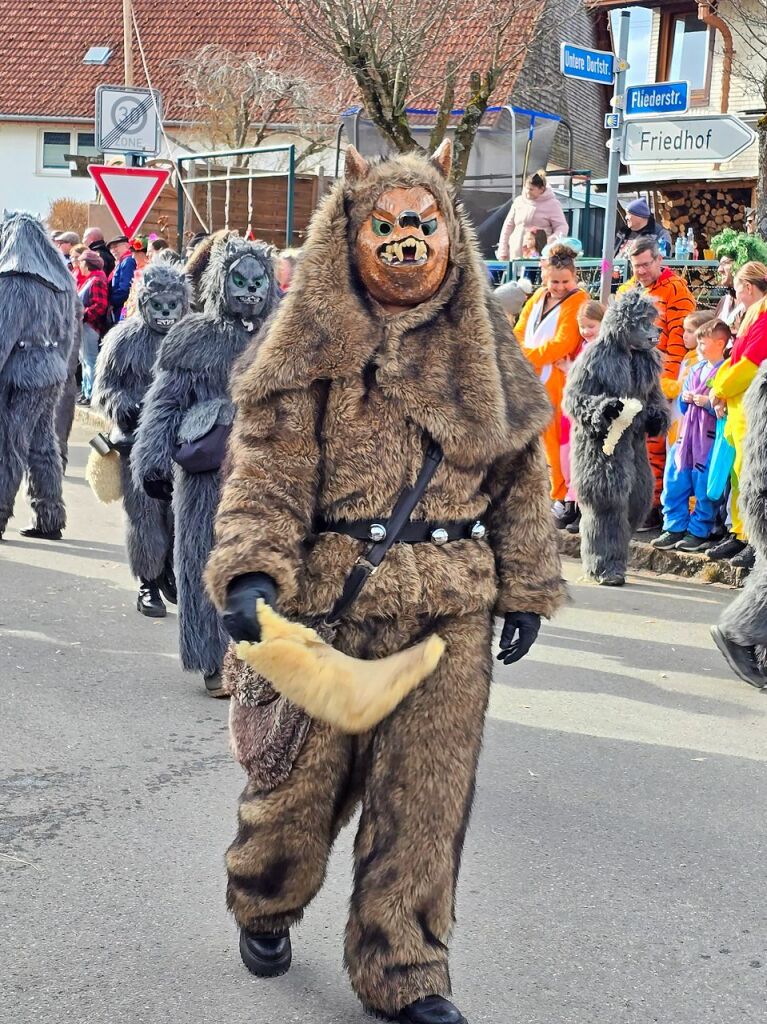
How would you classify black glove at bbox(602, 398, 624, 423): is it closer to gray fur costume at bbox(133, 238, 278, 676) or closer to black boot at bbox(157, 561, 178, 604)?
black boot at bbox(157, 561, 178, 604)

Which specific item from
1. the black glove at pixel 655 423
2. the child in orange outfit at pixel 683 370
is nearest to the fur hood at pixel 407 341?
the black glove at pixel 655 423

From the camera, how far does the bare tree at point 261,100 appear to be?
28969 millimetres

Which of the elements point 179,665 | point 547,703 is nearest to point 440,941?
point 547,703

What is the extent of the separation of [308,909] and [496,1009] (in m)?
0.78

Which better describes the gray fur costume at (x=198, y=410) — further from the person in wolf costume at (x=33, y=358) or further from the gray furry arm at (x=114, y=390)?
the person in wolf costume at (x=33, y=358)

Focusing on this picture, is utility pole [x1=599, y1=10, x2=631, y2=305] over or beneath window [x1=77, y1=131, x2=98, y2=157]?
beneath

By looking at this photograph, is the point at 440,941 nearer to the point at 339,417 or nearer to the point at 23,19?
the point at 339,417

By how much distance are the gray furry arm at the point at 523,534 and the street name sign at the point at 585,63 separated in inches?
286

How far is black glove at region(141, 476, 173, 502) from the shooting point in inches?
254

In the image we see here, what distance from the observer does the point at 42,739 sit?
5.84 metres

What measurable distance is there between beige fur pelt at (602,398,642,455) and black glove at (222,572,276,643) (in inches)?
238

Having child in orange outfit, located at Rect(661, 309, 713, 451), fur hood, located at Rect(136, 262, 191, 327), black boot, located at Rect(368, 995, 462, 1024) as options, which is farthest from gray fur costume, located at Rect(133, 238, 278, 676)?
child in orange outfit, located at Rect(661, 309, 713, 451)

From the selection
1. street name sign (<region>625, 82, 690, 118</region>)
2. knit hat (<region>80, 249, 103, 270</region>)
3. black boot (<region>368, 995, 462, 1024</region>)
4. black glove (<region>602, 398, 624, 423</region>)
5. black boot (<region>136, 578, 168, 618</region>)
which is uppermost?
street name sign (<region>625, 82, 690, 118</region>)

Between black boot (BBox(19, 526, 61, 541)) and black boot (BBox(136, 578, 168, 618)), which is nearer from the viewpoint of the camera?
black boot (BBox(136, 578, 168, 618))
